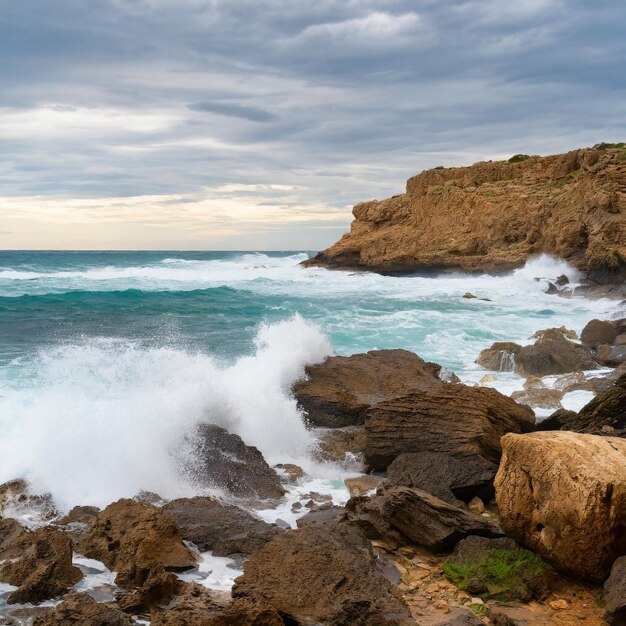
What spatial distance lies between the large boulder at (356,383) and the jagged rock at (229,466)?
6.02ft

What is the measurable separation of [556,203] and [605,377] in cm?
2664

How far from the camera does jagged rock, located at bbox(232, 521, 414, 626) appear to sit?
13.9 ft

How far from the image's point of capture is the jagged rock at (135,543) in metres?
5.20

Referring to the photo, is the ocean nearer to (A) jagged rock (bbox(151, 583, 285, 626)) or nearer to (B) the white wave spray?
(B) the white wave spray

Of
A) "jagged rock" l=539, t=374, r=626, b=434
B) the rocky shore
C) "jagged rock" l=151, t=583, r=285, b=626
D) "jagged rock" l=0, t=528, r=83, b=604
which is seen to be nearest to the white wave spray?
the rocky shore

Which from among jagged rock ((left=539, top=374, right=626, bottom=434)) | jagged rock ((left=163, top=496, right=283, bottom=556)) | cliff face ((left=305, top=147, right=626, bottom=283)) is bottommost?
jagged rock ((left=163, top=496, right=283, bottom=556))

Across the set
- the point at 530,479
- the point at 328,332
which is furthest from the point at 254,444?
the point at 328,332

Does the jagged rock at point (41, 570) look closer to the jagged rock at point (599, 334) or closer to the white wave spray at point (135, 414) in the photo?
the white wave spray at point (135, 414)

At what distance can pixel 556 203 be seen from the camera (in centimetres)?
3638

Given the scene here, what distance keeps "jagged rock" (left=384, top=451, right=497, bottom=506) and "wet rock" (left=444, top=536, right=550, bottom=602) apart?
1.07m

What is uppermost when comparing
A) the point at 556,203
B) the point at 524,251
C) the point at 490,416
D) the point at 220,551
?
the point at 556,203

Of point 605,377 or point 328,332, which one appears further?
point 328,332

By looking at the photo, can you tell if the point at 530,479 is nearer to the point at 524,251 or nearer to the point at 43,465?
the point at 43,465

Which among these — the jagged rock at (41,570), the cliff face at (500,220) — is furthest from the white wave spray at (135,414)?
the cliff face at (500,220)
